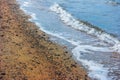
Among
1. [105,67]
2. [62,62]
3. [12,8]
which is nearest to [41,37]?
[62,62]

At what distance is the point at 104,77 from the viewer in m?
12.1

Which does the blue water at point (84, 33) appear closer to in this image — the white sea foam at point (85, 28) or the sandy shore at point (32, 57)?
the white sea foam at point (85, 28)

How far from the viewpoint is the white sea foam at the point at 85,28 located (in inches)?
654

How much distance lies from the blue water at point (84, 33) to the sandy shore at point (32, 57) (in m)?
0.65

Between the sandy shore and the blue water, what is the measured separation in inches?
25.5

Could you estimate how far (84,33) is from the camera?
61.4ft

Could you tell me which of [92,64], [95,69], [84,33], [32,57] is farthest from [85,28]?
[95,69]

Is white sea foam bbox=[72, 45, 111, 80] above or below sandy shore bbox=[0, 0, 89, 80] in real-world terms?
above

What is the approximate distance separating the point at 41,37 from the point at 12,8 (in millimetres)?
9116

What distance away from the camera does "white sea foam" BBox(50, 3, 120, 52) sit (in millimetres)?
16616

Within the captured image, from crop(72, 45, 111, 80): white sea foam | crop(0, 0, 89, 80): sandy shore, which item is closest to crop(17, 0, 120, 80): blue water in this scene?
crop(72, 45, 111, 80): white sea foam

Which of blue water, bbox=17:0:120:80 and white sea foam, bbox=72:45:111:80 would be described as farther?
blue water, bbox=17:0:120:80

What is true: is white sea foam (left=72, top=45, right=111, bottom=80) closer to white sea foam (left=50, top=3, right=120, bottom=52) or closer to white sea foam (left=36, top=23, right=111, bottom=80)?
white sea foam (left=36, top=23, right=111, bottom=80)

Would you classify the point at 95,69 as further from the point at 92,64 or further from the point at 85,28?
the point at 85,28
